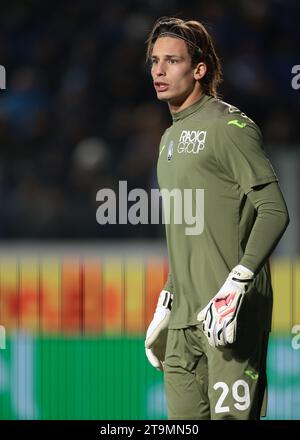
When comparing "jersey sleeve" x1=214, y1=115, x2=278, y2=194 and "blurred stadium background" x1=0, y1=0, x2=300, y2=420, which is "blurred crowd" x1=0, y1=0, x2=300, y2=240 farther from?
"jersey sleeve" x1=214, y1=115, x2=278, y2=194

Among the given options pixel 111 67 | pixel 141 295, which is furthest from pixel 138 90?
pixel 141 295

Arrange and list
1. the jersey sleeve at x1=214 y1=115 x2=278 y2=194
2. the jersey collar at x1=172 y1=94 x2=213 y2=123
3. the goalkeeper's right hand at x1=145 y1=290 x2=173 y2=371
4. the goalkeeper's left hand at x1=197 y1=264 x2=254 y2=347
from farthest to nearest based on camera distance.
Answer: the goalkeeper's right hand at x1=145 y1=290 x2=173 y2=371 < the jersey collar at x1=172 y1=94 x2=213 y2=123 < the jersey sleeve at x1=214 y1=115 x2=278 y2=194 < the goalkeeper's left hand at x1=197 y1=264 x2=254 y2=347

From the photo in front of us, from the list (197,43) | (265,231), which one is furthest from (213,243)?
(197,43)

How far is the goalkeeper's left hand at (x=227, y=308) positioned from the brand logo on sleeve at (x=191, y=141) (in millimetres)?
453

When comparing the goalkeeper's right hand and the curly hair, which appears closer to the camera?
the curly hair

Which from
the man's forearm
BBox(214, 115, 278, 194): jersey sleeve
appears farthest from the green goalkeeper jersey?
the man's forearm

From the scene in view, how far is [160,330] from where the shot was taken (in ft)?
12.9

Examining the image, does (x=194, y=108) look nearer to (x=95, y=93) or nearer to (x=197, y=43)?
(x=197, y=43)

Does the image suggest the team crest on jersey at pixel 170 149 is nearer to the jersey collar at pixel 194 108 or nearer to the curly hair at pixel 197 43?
the jersey collar at pixel 194 108

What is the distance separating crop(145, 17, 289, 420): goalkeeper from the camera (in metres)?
3.46

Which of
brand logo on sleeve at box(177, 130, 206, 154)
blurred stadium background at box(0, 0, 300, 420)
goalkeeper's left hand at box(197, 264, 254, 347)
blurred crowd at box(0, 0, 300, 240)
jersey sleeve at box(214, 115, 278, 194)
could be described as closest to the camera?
goalkeeper's left hand at box(197, 264, 254, 347)

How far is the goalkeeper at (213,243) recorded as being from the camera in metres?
3.46

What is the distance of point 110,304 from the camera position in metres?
5.83

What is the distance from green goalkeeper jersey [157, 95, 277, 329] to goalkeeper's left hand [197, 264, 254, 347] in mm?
176
